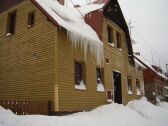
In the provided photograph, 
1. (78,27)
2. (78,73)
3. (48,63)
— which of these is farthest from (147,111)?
(48,63)

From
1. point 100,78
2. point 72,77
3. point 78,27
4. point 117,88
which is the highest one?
point 78,27

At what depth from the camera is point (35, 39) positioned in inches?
526

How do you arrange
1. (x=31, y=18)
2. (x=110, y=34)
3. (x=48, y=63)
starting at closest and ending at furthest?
1. (x=48, y=63)
2. (x=31, y=18)
3. (x=110, y=34)

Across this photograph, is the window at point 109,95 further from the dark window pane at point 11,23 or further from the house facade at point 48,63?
the dark window pane at point 11,23

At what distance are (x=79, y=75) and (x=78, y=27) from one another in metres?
2.80

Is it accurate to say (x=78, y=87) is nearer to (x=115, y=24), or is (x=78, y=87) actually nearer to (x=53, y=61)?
(x=53, y=61)

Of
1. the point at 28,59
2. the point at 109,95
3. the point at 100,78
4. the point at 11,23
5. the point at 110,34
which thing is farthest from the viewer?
the point at 110,34

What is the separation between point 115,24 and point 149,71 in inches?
609

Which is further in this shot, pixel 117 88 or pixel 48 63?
pixel 117 88

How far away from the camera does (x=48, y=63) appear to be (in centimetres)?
1232

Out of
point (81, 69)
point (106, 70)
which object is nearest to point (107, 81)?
point (106, 70)

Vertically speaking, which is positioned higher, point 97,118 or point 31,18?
point 31,18

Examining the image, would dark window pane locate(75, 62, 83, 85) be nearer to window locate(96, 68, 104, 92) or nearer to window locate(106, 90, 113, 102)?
window locate(96, 68, 104, 92)

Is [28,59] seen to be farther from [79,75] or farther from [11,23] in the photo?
[11,23]
